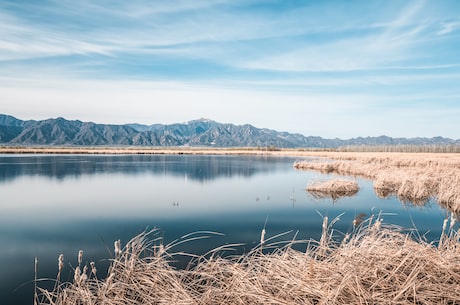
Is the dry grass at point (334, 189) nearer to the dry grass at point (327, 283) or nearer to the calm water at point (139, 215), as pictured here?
the calm water at point (139, 215)

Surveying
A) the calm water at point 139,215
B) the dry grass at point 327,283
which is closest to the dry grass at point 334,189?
the calm water at point 139,215

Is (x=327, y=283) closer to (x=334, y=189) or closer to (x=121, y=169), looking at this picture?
(x=334, y=189)

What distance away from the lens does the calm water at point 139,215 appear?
36.6 feet

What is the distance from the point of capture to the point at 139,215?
17266 mm

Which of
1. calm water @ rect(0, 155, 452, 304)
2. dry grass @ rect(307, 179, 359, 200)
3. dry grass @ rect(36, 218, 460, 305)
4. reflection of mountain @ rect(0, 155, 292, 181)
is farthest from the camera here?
reflection of mountain @ rect(0, 155, 292, 181)

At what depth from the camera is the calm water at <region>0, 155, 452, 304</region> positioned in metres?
11.1

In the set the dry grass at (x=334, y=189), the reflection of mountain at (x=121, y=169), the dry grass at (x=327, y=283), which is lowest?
the reflection of mountain at (x=121, y=169)

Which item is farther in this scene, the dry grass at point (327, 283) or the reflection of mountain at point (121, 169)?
the reflection of mountain at point (121, 169)

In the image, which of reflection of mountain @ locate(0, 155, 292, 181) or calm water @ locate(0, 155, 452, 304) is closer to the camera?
calm water @ locate(0, 155, 452, 304)

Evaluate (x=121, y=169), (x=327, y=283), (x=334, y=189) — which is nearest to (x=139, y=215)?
(x=327, y=283)

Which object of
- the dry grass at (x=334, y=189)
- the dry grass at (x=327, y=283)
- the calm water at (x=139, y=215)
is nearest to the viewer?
the dry grass at (x=327, y=283)

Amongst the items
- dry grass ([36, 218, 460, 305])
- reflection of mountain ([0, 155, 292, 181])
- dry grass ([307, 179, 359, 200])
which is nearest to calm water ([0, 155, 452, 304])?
dry grass ([307, 179, 359, 200])

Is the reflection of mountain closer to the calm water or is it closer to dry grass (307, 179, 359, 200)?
the calm water

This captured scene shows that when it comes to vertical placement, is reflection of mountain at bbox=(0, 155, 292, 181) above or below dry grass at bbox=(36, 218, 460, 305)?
below
